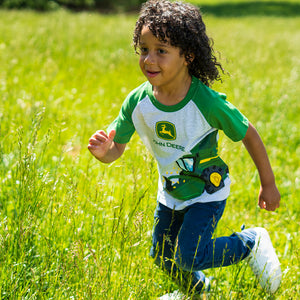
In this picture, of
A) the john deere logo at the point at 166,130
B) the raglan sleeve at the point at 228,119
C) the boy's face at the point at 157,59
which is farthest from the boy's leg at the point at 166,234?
the boy's face at the point at 157,59

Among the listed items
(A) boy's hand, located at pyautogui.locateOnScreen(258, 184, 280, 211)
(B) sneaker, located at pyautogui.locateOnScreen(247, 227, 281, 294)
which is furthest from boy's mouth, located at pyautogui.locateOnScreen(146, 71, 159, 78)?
(B) sneaker, located at pyautogui.locateOnScreen(247, 227, 281, 294)

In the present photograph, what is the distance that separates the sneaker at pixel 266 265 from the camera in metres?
2.34

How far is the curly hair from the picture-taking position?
222 centimetres

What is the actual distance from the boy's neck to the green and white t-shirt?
0.09 feet

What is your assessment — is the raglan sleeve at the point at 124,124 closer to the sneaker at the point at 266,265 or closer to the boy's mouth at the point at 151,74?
the boy's mouth at the point at 151,74

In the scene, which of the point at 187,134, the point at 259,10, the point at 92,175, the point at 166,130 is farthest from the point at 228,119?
the point at 259,10

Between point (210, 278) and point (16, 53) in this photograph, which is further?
point (16, 53)

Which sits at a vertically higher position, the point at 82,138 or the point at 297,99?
the point at 297,99

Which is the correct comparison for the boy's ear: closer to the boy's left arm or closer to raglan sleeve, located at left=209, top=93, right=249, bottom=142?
raglan sleeve, located at left=209, top=93, right=249, bottom=142

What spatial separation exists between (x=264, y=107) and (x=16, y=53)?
410 cm

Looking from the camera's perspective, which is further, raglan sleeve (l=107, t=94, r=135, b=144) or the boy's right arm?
raglan sleeve (l=107, t=94, r=135, b=144)

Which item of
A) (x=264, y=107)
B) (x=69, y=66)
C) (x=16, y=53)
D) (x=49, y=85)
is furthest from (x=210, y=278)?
(x=16, y=53)

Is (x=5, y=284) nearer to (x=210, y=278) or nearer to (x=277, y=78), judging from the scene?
(x=210, y=278)

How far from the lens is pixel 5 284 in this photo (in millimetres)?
2064
